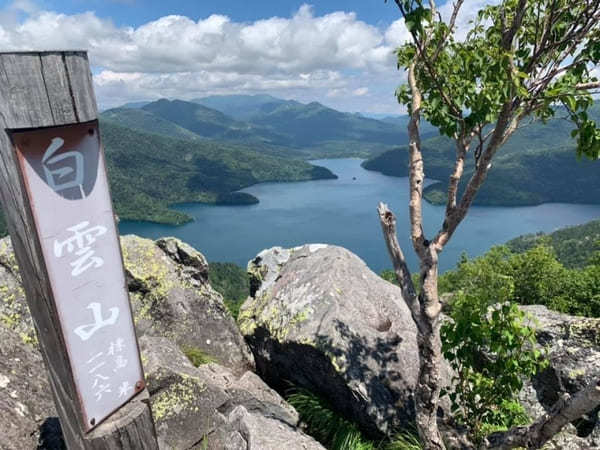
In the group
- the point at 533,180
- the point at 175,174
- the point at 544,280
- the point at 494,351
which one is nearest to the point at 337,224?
the point at 544,280

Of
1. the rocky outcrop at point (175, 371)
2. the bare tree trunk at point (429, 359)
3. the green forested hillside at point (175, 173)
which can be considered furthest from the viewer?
the green forested hillside at point (175, 173)

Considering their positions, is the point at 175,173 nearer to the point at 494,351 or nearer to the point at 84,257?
the point at 494,351

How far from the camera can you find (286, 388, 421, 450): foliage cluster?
15.2 ft

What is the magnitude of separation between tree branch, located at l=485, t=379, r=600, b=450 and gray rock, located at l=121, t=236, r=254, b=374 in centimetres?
434

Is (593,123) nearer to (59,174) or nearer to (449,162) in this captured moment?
(59,174)

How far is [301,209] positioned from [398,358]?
119626 mm

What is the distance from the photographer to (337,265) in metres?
6.72

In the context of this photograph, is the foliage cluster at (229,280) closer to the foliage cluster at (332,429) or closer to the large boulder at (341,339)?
the large boulder at (341,339)

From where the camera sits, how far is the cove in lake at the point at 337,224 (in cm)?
8844

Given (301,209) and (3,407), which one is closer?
(3,407)

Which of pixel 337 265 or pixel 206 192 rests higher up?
pixel 337 265

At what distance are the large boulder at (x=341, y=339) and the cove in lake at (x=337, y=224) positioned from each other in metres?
68.2

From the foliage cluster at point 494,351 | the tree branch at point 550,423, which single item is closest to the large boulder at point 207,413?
the foliage cluster at point 494,351

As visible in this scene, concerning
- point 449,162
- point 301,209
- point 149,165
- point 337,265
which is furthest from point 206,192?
point 337,265
